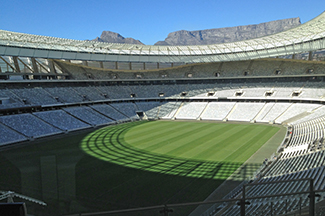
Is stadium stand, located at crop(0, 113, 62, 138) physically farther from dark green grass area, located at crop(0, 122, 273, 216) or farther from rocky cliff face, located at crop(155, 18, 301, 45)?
rocky cliff face, located at crop(155, 18, 301, 45)

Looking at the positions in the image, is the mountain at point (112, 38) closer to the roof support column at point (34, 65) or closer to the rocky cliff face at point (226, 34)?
the rocky cliff face at point (226, 34)

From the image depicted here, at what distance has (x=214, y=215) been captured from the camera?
1004 cm

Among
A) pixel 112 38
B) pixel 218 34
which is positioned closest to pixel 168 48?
pixel 112 38

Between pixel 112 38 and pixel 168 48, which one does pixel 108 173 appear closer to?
pixel 168 48

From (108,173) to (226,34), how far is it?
145978 millimetres

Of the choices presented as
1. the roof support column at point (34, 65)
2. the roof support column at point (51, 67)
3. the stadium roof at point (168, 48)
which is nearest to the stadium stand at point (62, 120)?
the stadium roof at point (168, 48)

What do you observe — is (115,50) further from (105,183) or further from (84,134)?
(105,183)

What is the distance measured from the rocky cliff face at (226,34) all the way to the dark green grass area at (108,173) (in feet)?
394

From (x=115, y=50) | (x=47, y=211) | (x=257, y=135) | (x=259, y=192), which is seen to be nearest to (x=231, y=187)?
(x=259, y=192)

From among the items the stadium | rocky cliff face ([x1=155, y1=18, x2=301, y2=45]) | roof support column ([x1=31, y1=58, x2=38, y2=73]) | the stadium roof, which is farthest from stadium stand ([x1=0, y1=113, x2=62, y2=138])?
rocky cliff face ([x1=155, y1=18, x2=301, y2=45])

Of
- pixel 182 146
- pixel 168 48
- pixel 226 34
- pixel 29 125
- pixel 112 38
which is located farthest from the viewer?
pixel 226 34

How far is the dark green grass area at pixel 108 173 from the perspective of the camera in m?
12.3

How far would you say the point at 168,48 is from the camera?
4866 cm

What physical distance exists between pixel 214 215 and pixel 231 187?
5634 millimetres
